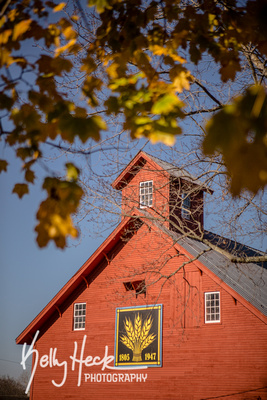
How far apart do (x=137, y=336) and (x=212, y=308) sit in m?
3.48

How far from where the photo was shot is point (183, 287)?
19.8 meters

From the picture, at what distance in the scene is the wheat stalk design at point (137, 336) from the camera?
788 inches

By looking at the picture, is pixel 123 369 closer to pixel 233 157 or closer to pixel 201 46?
pixel 201 46

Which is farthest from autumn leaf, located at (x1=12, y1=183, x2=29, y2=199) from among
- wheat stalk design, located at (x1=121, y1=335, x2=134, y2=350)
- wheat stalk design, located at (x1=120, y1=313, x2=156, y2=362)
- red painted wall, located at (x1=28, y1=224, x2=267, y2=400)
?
wheat stalk design, located at (x1=121, y1=335, x2=134, y2=350)

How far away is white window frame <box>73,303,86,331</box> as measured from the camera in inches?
886

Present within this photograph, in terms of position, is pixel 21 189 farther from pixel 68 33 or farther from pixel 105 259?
pixel 105 259

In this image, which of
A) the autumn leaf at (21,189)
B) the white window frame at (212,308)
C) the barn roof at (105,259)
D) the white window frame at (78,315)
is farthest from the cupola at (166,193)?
the autumn leaf at (21,189)

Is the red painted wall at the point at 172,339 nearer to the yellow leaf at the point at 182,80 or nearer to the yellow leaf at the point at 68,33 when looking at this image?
the yellow leaf at the point at 182,80

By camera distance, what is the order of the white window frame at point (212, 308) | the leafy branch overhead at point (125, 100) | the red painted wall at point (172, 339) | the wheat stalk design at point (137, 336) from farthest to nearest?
the wheat stalk design at point (137, 336) < the white window frame at point (212, 308) < the red painted wall at point (172, 339) < the leafy branch overhead at point (125, 100)

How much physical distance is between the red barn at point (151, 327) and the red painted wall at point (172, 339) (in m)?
0.04

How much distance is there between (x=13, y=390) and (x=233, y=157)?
50.3 m

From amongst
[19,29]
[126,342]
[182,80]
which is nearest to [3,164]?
[19,29]

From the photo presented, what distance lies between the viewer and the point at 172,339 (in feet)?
63.5

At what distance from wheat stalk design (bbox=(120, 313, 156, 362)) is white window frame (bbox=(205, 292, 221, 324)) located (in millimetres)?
2463
